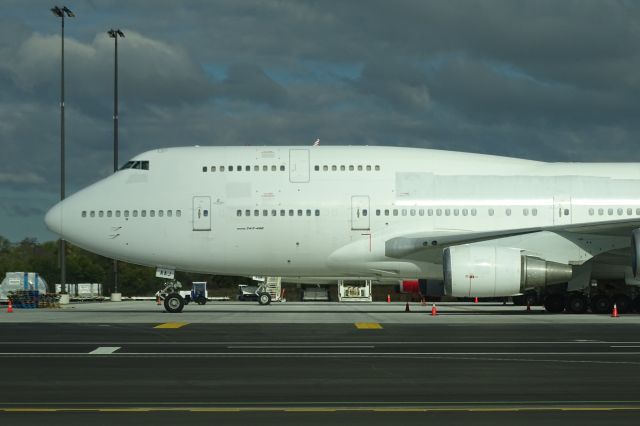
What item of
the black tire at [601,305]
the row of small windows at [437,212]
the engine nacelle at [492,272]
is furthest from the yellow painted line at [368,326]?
the black tire at [601,305]

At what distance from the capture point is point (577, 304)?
96.0 ft

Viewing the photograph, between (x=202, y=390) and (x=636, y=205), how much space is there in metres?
21.8

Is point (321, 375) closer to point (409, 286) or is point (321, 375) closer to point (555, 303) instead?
point (555, 303)

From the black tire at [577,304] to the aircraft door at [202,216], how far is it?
11.0 m

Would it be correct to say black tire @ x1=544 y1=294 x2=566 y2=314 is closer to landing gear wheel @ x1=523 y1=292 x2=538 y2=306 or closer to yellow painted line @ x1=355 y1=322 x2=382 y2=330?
landing gear wheel @ x1=523 y1=292 x2=538 y2=306

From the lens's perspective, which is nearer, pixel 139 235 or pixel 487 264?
pixel 487 264

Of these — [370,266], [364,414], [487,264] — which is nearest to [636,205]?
[487,264]

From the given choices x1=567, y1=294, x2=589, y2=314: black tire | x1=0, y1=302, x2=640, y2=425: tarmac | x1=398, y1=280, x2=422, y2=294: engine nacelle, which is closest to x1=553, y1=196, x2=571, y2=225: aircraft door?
x1=567, y1=294, x2=589, y2=314: black tire

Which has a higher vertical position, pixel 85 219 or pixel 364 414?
pixel 85 219

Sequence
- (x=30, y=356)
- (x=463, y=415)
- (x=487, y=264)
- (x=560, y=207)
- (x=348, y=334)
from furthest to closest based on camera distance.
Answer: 1. (x=560, y=207)
2. (x=487, y=264)
3. (x=348, y=334)
4. (x=30, y=356)
5. (x=463, y=415)

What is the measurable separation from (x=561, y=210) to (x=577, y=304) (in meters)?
2.83

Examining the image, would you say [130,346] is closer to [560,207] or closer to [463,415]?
[463,415]

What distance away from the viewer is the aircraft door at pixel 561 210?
29.3 metres

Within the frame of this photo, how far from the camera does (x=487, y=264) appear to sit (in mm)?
26812
